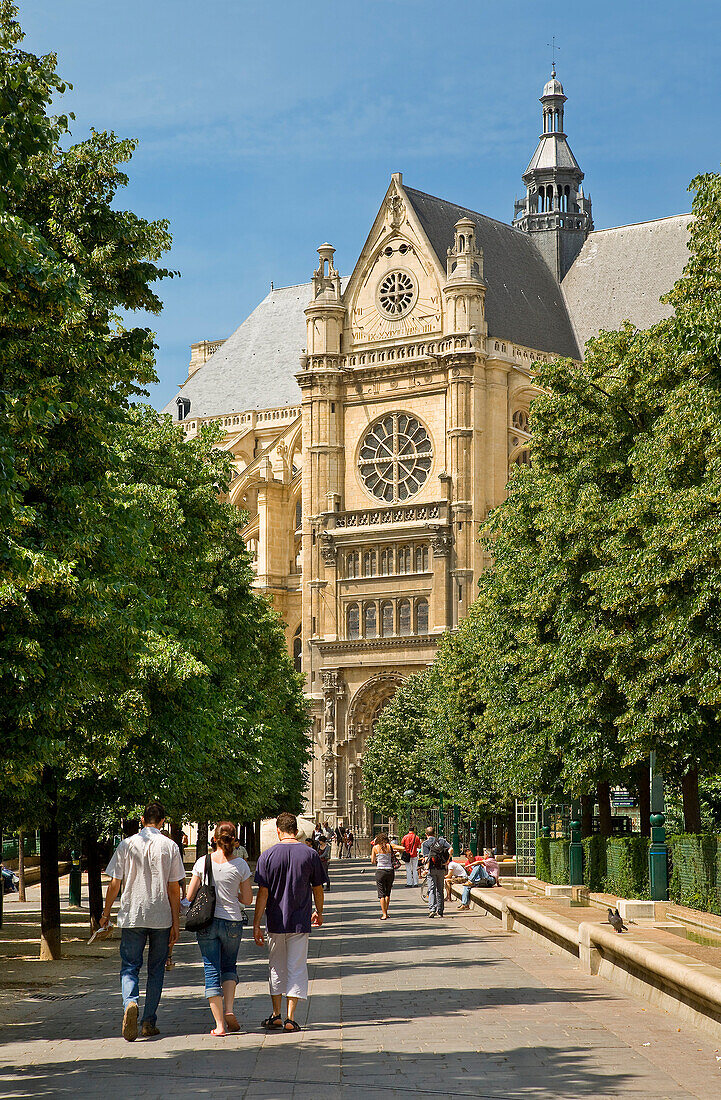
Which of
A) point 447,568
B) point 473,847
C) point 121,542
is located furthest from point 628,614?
point 447,568

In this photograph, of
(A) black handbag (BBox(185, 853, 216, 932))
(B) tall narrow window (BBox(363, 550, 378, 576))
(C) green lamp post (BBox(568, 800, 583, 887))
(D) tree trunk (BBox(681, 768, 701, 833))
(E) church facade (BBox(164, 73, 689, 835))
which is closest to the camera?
(A) black handbag (BBox(185, 853, 216, 932))

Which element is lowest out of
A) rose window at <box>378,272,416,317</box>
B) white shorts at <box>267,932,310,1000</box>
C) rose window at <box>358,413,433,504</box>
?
white shorts at <box>267,932,310,1000</box>

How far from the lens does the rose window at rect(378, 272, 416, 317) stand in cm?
9125

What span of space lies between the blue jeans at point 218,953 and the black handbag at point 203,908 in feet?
0.31

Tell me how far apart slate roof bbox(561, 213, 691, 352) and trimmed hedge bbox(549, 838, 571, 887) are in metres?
61.6

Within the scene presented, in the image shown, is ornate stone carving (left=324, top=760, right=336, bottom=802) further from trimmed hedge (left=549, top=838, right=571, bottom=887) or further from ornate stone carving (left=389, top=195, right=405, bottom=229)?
trimmed hedge (left=549, top=838, right=571, bottom=887)

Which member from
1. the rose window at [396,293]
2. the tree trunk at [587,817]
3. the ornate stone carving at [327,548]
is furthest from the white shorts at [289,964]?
the rose window at [396,293]

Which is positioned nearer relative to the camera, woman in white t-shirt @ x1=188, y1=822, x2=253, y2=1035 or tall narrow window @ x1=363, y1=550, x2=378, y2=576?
woman in white t-shirt @ x1=188, y1=822, x2=253, y2=1035

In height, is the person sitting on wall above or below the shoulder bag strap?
below

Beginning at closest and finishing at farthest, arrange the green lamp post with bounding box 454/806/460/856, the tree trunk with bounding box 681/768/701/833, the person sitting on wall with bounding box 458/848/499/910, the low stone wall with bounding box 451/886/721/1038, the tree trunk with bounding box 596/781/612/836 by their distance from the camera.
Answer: the low stone wall with bounding box 451/886/721/1038 → the tree trunk with bounding box 681/768/701/833 → the tree trunk with bounding box 596/781/612/836 → the person sitting on wall with bounding box 458/848/499/910 → the green lamp post with bounding box 454/806/460/856

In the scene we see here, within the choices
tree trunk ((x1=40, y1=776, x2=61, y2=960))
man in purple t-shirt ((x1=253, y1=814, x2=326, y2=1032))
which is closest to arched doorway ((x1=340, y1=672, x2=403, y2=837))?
tree trunk ((x1=40, y1=776, x2=61, y2=960))

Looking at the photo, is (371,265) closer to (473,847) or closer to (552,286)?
(552,286)

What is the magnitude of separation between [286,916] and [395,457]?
3008 inches

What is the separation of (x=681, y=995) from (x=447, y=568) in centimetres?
7056
